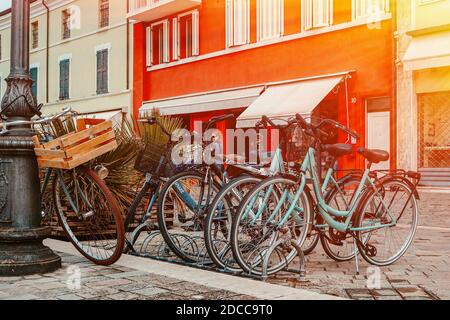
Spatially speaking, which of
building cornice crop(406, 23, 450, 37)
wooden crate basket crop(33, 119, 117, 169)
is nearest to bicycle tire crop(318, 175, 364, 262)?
wooden crate basket crop(33, 119, 117, 169)

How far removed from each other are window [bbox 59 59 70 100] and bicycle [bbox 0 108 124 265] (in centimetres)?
2690

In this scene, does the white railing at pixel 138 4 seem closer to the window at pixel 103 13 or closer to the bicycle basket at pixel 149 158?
the window at pixel 103 13

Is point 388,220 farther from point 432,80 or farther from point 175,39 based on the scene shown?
point 175,39

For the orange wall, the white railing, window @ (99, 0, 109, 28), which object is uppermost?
window @ (99, 0, 109, 28)

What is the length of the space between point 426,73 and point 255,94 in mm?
5719

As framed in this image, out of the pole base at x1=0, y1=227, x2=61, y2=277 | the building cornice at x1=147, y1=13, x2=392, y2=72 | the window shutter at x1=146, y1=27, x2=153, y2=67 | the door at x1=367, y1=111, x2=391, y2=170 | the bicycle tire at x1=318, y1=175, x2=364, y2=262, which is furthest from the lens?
the window shutter at x1=146, y1=27, x2=153, y2=67

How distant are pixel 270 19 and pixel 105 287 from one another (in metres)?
17.5

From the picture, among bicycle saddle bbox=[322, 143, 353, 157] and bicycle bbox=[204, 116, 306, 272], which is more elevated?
bicycle saddle bbox=[322, 143, 353, 157]

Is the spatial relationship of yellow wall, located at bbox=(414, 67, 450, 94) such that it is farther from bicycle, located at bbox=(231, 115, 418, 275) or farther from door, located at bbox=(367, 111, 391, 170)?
bicycle, located at bbox=(231, 115, 418, 275)

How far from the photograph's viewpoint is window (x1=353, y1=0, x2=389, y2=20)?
685 inches

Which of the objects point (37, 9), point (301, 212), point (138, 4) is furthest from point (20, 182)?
point (37, 9)

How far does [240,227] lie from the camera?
15.3ft

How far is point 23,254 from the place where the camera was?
4.79 m

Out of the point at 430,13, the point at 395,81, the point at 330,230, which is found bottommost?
the point at 330,230
